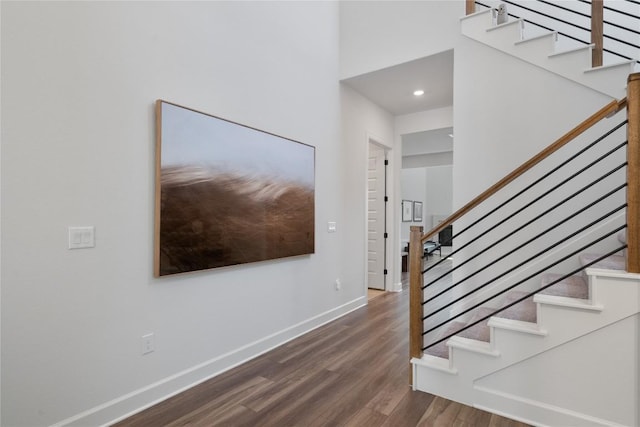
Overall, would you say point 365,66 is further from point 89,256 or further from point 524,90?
point 89,256

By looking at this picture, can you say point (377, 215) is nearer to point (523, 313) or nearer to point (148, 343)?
point (523, 313)

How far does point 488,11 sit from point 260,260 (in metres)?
3.14

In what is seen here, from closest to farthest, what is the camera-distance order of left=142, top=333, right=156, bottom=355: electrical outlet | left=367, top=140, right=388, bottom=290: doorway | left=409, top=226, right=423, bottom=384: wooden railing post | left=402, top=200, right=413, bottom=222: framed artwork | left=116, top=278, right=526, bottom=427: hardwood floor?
left=116, top=278, right=526, bottom=427: hardwood floor → left=142, top=333, right=156, bottom=355: electrical outlet → left=409, top=226, right=423, bottom=384: wooden railing post → left=367, top=140, right=388, bottom=290: doorway → left=402, top=200, right=413, bottom=222: framed artwork

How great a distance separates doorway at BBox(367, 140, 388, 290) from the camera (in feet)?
17.6

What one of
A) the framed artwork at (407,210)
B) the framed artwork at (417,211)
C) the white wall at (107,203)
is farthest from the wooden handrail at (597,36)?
the framed artwork at (417,211)

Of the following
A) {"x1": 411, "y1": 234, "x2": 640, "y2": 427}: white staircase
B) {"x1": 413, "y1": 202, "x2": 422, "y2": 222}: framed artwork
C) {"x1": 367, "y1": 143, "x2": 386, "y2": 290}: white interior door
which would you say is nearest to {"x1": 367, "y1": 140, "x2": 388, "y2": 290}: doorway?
{"x1": 367, "y1": 143, "x2": 386, "y2": 290}: white interior door

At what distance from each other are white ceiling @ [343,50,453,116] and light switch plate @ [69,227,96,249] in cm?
325

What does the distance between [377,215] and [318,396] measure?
3.51 m

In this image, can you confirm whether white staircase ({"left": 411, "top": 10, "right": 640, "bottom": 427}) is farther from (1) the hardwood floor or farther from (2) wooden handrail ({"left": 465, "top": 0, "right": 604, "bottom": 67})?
(2) wooden handrail ({"left": 465, "top": 0, "right": 604, "bottom": 67})

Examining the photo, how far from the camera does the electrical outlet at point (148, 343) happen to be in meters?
2.14

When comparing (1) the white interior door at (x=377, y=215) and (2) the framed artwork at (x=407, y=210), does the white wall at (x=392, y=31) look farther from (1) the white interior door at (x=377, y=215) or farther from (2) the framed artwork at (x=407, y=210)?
(2) the framed artwork at (x=407, y=210)

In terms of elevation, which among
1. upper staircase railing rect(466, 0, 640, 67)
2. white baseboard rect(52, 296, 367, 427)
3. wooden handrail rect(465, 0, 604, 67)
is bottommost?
white baseboard rect(52, 296, 367, 427)

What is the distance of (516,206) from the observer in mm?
3061

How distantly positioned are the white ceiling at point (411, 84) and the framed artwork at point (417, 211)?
588 cm
